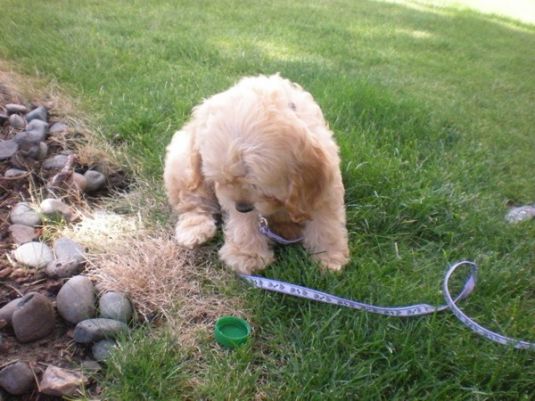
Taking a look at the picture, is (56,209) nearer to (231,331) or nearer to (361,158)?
(231,331)

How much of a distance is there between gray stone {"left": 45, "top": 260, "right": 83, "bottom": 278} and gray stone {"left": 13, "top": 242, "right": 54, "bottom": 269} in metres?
0.05

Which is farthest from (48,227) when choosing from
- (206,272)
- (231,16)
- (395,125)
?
(231,16)

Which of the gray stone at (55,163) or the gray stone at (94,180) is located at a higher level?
the gray stone at (55,163)

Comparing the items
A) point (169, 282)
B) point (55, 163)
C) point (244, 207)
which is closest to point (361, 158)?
point (244, 207)

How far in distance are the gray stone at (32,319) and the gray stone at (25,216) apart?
714 mm

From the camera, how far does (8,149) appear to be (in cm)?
317

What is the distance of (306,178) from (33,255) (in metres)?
1.52

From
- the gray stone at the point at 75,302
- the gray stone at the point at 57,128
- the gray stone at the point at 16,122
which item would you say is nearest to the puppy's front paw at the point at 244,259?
the gray stone at the point at 75,302

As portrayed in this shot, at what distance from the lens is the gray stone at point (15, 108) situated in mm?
3643

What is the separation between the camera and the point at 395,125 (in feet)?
12.7

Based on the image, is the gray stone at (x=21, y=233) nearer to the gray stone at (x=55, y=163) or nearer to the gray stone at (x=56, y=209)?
the gray stone at (x=56, y=209)

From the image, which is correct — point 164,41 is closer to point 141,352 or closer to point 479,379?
point 141,352

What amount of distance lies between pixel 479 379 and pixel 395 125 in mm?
2355

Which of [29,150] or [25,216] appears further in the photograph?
[29,150]
